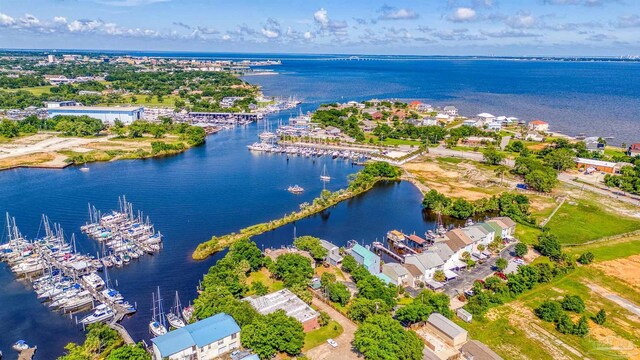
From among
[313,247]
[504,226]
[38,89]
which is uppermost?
[38,89]

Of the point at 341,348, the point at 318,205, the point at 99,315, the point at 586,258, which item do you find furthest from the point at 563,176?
the point at 99,315

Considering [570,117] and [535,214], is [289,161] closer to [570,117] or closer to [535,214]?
[535,214]

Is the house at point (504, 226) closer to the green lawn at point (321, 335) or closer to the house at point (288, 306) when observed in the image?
the green lawn at point (321, 335)

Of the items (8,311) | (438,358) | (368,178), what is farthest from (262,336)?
(368,178)

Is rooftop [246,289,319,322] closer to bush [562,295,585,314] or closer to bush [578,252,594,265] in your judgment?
bush [562,295,585,314]

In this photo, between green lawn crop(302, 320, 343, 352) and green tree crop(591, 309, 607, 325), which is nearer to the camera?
green lawn crop(302, 320, 343, 352)

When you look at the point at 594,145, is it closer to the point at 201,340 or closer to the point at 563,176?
the point at 563,176

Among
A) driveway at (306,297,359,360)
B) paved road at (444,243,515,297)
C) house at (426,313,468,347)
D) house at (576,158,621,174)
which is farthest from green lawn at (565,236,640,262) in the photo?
house at (576,158,621,174)
